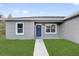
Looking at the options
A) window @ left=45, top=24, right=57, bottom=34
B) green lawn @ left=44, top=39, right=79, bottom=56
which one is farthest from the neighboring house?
green lawn @ left=44, top=39, right=79, bottom=56

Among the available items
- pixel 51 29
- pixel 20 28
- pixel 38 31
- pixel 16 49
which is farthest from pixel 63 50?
pixel 38 31

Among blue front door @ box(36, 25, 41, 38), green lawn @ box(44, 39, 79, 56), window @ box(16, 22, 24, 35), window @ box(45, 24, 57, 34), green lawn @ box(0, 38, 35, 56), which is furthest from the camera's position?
blue front door @ box(36, 25, 41, 38)

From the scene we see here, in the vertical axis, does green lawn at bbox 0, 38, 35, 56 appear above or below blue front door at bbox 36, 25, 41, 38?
below

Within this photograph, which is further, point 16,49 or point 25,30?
point 25,30

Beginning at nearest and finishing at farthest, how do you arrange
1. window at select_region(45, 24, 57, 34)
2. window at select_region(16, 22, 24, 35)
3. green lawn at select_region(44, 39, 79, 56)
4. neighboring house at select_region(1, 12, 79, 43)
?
green lawn at select_region(44, 39, 79, 56), neighboring house at select_region(1, 12, 79, 43), window at select_region(16, 22, 24, 35), window at select_region(45, 24, 57, 34)

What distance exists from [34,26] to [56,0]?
1275 cm

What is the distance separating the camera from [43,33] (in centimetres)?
2177

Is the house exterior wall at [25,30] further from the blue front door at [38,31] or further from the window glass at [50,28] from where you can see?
the window glass at [50,28]

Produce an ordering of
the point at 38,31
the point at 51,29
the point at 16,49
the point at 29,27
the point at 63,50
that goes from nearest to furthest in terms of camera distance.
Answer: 1. the point at 63,50
2. the point at 16,49
3. the point at 29,27
4. the point at 51,29
5. the point at 38,31

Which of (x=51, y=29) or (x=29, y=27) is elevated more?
(x=29, y=27)

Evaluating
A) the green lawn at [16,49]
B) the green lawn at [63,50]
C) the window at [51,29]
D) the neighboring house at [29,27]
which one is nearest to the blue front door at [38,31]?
the neighboring house at [29,27]

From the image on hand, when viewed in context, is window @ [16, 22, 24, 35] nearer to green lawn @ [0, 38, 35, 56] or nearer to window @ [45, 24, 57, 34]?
window @ [45, 24, 57, 34]

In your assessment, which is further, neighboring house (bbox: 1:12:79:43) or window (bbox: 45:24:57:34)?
window (bbox: 45:24:57:34)

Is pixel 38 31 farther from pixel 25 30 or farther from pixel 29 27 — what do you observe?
pixel 25 30
